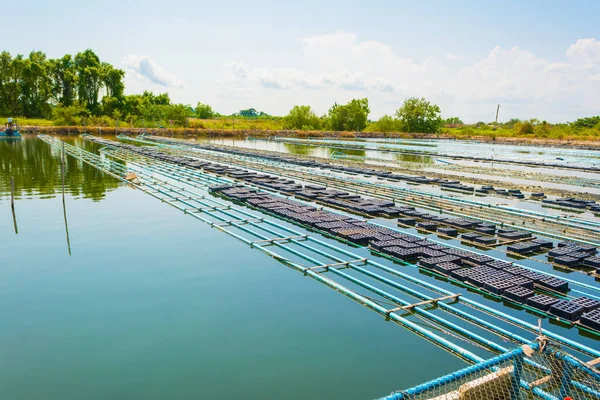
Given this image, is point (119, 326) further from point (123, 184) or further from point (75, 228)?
point (123, 184)

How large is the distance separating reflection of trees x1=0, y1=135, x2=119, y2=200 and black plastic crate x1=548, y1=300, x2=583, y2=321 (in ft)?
39.0

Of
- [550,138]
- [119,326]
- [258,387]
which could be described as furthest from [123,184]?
[550,138]

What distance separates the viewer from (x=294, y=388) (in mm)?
4324

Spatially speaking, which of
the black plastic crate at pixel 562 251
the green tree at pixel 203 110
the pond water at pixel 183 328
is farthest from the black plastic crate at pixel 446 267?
the green tree at pixel 203 110

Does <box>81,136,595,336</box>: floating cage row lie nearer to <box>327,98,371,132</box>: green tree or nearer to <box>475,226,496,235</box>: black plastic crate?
<box>475,226,496,235</box>: black plastic crate

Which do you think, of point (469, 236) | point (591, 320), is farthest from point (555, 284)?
point (469, 236)

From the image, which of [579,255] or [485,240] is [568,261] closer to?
[579,255]

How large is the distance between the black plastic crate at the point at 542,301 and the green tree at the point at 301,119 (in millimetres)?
57325

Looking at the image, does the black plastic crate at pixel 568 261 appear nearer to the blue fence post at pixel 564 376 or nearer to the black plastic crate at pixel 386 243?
the black plastic crate at pixel 386 243

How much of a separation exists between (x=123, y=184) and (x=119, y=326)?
10923 mm

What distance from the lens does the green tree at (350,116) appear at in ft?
206

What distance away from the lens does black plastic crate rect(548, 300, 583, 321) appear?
5.34m

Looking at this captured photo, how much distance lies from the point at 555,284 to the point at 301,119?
58.3 m

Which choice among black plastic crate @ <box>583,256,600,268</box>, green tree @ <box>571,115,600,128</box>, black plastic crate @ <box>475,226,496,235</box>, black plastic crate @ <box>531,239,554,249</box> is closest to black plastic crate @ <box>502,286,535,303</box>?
black plastic crate @ <box>583,256,600,268</box>
